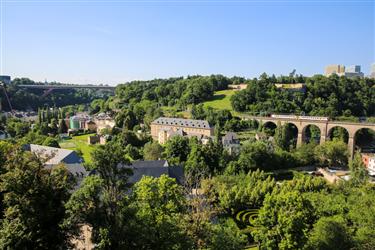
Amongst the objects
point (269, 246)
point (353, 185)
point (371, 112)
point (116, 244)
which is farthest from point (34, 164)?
point (371, 112)

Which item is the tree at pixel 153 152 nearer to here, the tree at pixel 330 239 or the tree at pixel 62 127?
the tree at pixel 330 239

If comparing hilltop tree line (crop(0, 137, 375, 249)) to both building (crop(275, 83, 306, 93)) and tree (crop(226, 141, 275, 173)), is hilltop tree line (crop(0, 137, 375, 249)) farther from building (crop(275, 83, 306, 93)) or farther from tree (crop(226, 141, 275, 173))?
building (crop(275, 83, 306, 93))

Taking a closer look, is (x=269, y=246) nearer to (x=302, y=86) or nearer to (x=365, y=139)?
(x=365, y=139)

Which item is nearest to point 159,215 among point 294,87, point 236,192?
point 236,192

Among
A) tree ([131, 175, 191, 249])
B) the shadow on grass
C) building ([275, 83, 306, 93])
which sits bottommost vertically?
tree ([131, 175, 191, 249])

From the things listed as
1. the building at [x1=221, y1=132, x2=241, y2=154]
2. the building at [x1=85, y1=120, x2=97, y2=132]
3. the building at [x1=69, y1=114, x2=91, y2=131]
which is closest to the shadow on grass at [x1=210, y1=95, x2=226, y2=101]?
the building at [x1=85, y1=120, x2=97, y2=132]

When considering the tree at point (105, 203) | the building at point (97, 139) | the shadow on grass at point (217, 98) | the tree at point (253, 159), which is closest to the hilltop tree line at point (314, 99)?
the shadow on grass at point (217, 98)
